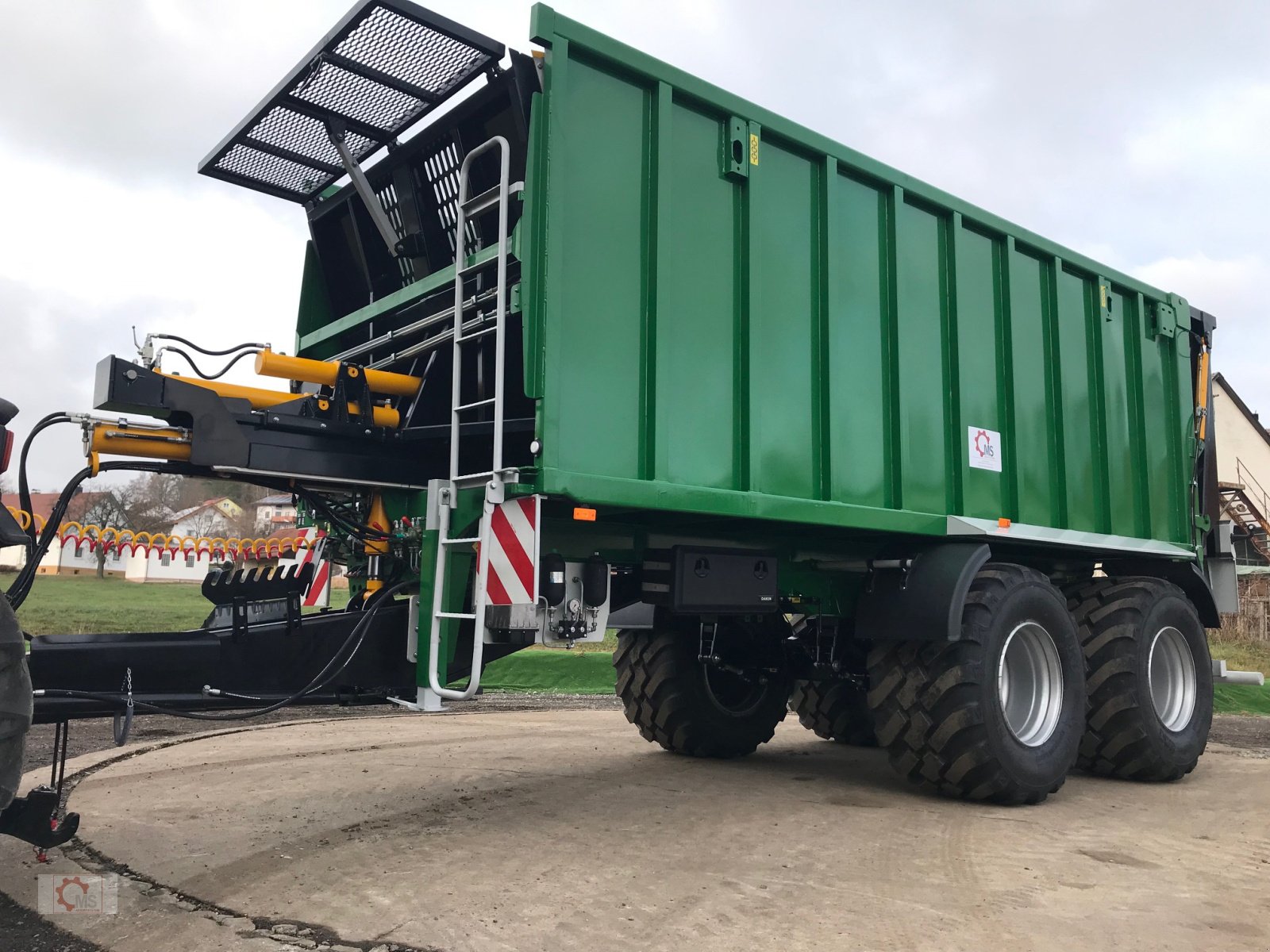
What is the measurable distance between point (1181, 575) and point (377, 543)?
18.6 ft

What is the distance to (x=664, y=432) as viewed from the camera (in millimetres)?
4121

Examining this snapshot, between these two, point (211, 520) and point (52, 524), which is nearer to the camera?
point (52, 524)

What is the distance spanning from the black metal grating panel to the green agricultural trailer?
2cm

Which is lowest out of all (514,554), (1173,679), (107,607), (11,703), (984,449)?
(1173,679)

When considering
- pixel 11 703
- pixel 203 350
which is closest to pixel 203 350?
pixel 203 350

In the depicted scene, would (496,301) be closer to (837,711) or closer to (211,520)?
(837,711)

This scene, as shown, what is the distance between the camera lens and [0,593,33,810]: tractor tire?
2.65 m

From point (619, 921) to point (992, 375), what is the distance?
398 centimetres

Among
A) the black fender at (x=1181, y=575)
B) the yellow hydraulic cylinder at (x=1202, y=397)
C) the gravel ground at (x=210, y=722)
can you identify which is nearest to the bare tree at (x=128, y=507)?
the gravel ground at (x=210, y=722)

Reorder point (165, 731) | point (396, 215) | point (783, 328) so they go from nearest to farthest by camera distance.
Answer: point (783, 328), point (396, 215), point (165, 731)

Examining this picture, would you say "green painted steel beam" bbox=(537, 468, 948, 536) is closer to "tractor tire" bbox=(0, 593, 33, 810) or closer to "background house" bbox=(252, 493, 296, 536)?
"tractor tire" bbox=(0, 593, 33, 810)

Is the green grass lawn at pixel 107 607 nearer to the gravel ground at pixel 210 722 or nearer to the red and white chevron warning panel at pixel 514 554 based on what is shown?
the gravel ground at pixel 210 722

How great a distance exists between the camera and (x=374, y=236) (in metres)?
5.43

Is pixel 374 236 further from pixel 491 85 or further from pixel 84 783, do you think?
pixel 84 783
